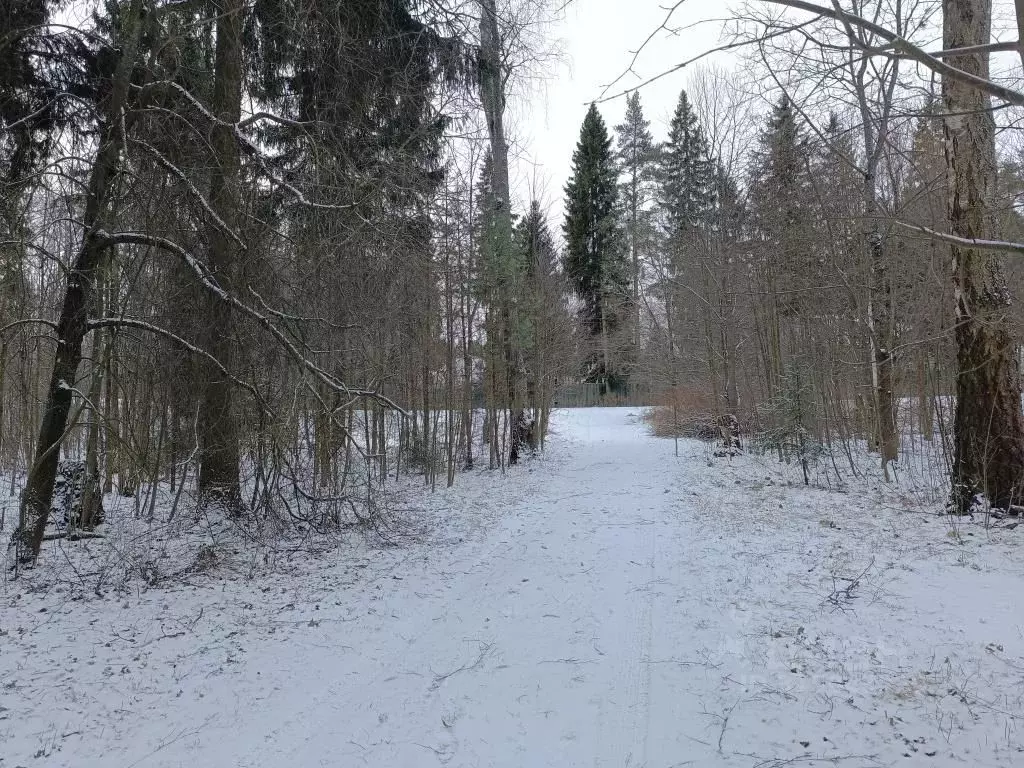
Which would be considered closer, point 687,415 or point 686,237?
point 686,237

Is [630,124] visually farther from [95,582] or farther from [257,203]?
[95,582]

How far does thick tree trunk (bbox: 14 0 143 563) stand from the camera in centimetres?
529

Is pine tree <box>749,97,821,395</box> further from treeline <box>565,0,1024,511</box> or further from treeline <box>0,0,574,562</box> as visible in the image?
treeline <box>0,0,574,562</box>

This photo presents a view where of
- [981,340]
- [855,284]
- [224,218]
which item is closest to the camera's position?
[224,218]

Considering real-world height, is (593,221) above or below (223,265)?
above

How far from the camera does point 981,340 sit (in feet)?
22.0

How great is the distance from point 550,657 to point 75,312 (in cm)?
511

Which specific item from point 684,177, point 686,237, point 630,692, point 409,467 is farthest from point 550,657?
point 684,177

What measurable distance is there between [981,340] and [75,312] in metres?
9.28

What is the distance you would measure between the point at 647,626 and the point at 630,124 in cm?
3531

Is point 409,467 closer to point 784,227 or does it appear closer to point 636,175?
point 784,227

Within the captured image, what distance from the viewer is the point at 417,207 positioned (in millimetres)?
7609

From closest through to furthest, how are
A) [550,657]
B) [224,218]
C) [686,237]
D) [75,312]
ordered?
1. [550,657]
2. [75,312]
3. [224,218]
4. [686,237]

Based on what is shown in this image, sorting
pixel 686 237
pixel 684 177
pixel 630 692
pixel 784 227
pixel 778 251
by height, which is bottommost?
pixel 630 692
